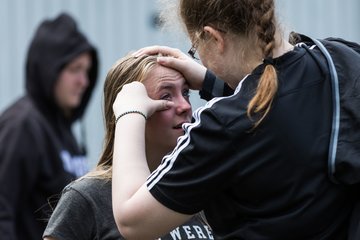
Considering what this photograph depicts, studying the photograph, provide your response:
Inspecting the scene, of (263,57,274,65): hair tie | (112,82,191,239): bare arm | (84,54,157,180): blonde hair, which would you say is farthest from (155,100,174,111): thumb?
(263,57,274,65): hair tie

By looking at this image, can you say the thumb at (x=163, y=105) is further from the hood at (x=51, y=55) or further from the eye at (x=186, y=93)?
the hood at (x=51, y=55)

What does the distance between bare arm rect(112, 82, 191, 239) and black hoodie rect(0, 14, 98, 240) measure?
2.57 metres

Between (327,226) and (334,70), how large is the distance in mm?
390

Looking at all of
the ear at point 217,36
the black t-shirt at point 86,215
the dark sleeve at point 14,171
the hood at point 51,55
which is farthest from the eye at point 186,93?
the hood at point 51,55

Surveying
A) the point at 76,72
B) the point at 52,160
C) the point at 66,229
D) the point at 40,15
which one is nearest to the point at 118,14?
the point at 40,15

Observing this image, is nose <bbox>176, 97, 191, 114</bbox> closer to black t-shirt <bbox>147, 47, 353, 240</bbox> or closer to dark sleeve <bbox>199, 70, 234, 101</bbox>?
dark sleeve <bbox>199, 70, 234, 101</bbox>

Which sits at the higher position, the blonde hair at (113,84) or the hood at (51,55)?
the blonde hair at (113,84)

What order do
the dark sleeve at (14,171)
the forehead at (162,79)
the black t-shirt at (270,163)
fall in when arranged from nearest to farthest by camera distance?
the black t-shirt at (270,163) < the forehead at (162,79) < the dark sleeve at (14,171)

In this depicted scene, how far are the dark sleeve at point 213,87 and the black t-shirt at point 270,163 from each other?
0.44 m

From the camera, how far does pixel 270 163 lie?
2504mm

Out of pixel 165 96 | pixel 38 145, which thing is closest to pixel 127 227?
pixel 165 96

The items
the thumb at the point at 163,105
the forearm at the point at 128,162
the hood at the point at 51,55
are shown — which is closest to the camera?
the forearm at the point at 128,162

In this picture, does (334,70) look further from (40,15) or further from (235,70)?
(40,15)

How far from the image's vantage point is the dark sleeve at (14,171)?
5.51 m
